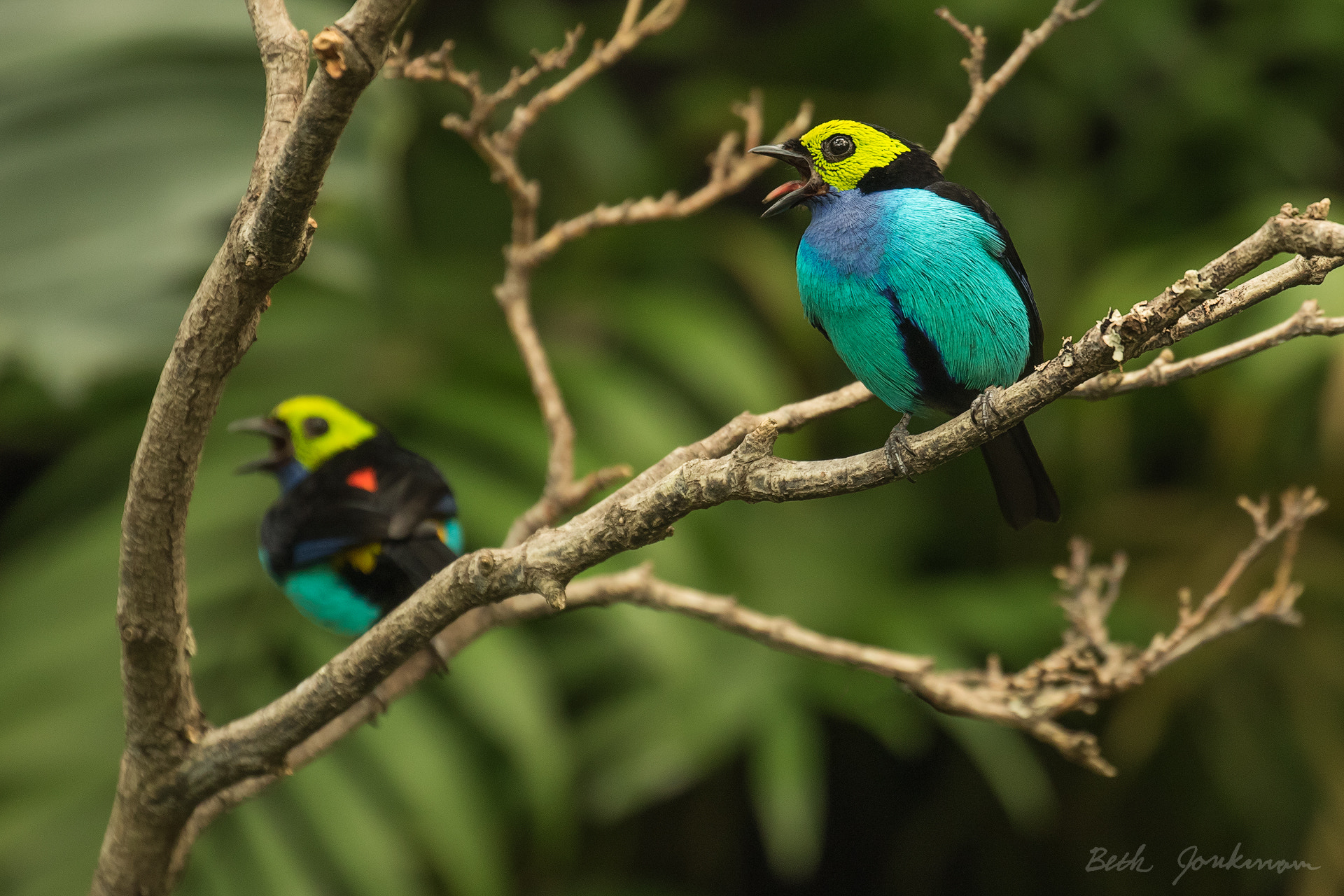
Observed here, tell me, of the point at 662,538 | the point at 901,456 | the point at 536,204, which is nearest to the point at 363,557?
the point at 536,204

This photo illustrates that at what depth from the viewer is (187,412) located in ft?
5.09

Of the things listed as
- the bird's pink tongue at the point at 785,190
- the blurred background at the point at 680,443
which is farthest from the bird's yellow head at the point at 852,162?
the blurred background at the point at 680,443

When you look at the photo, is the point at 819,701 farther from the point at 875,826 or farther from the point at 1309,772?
the point at 1309,772

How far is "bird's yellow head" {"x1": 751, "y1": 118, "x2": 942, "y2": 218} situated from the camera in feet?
6.52

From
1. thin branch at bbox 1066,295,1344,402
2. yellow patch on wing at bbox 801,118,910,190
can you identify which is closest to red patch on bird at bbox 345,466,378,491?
yellow patch on wing at bbox 801,118,910,190

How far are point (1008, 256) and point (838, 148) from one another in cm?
34

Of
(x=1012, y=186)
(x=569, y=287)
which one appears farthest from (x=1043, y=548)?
(x=569, y=287)

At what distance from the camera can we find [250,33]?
11.7ft

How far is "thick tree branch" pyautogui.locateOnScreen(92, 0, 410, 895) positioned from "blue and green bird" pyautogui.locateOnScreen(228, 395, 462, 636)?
0.54 m

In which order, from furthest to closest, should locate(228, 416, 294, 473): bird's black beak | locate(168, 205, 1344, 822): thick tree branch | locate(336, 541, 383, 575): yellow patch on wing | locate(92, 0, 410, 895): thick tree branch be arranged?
locate(228, 416, 294, 473): bird's black beak
locate(336, 541, 383, 575): yellow patch on wing
locate(92, 0, 410, 895): thick tree branch
locate(168, 205, 1344, 822): thick tree branch

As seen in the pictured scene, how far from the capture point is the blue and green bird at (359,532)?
2293 mm

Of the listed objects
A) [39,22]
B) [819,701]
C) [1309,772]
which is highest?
[39,22]

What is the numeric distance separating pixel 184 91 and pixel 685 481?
289cm

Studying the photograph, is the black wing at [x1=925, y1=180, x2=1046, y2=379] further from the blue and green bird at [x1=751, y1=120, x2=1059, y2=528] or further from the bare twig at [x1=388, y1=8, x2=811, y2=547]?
the bare twig at [x1=388, y1=8, x2=811, y2=547]
